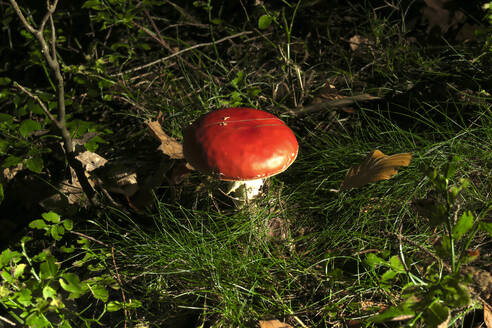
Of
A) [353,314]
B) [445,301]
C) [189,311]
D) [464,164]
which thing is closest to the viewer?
[445,301]

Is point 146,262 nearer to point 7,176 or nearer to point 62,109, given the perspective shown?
point 62,109

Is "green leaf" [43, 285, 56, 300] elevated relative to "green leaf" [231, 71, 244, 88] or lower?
lower

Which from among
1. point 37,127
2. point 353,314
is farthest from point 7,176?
point 353,314

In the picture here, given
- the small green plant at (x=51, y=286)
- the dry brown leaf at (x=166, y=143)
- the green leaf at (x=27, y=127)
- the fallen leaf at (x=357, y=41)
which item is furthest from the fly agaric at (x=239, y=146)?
the fallen leaf at (x=357, y=41)

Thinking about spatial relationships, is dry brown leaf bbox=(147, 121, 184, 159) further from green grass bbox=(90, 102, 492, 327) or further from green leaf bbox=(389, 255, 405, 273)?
green leaf bbox=(389, 255, 405, 273)

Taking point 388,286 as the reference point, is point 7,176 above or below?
above

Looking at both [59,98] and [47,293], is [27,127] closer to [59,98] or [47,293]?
[59,98]

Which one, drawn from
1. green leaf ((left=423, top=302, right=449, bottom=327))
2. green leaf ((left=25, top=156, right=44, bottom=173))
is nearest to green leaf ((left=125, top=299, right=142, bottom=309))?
green leaf ((left=25, top=156, right=44, bottom=173))

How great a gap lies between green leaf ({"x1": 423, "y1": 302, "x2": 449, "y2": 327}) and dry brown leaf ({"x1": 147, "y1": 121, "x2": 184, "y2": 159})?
4.91 ft

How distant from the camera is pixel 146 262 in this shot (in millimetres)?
1921

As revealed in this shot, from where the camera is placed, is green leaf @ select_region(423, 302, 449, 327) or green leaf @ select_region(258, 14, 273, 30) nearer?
green leaf @ select_region(423, 302, 449, 327)

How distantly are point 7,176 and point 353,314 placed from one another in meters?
2.09

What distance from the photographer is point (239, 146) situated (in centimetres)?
170

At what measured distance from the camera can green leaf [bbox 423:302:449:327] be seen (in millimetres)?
1226
